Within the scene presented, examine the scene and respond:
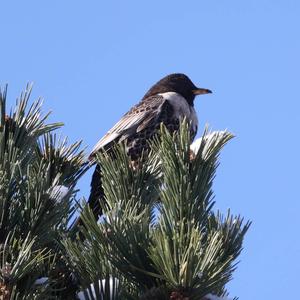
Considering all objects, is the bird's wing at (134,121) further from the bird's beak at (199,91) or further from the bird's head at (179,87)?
the bird's beak at (199,91)

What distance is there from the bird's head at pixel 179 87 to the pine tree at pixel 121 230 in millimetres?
4922

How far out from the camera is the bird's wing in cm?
679

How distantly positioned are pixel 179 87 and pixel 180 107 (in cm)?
72

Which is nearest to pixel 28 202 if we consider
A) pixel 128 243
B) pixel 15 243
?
pixel 15 243

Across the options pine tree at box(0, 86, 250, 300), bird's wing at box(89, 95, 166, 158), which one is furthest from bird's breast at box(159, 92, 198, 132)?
pine tree at box(0, 86, 250, 300)

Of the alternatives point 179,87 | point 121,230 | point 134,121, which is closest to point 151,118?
point 134,121

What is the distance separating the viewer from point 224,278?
7.31 ft

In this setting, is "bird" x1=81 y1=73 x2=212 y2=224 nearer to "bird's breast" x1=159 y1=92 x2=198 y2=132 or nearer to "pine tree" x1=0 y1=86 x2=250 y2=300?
"bird's breast" x1=159 y1=92 x2=198 y2=132

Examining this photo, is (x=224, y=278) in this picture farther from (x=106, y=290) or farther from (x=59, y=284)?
(x=59, y=284)

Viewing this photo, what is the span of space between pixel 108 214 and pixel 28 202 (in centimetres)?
23

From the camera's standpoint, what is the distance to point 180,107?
23.8 ft

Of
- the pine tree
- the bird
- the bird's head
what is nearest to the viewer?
the pine tree

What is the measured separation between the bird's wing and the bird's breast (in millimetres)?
108

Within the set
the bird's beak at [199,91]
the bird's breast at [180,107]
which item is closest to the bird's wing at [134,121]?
the bird's breast at [180,107]
